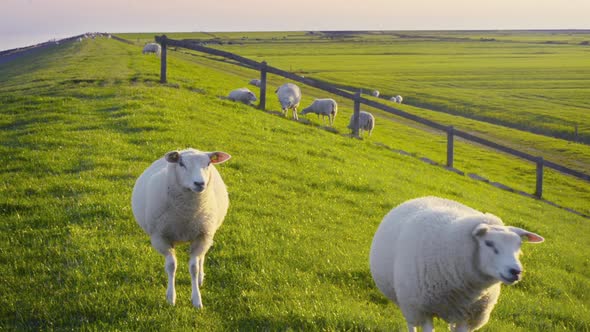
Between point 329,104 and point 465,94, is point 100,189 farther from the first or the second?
point 465,94

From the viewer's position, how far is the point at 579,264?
11688 millimetres

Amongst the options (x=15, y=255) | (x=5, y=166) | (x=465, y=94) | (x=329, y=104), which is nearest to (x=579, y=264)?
(x=15, y=255)

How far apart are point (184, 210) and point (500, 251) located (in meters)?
3.33

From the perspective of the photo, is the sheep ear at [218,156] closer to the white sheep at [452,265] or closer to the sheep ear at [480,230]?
the white sheep at [452,265]

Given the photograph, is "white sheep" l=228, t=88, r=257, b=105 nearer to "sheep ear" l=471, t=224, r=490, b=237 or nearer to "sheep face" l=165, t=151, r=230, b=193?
"sheep face" l=165, t=151, r=230, b=193

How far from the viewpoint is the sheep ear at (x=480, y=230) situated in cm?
491

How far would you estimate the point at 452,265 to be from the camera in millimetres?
5203

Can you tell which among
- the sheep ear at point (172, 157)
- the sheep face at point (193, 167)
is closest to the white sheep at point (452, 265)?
the sheep face at point (193, 167)

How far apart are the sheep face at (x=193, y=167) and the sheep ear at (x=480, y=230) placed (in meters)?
2.72

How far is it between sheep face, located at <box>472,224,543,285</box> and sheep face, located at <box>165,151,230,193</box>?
9.15 feet

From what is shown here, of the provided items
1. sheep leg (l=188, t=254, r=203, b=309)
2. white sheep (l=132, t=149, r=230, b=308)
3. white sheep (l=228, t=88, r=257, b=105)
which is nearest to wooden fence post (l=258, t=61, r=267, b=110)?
white sheep (l=228, t=88, r=257, b=105)

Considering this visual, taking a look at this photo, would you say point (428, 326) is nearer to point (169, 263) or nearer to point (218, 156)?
point (169, 263)

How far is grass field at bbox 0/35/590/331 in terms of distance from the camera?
600 centimetres

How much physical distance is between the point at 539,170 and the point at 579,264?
9859 millimetres
